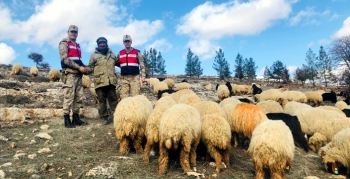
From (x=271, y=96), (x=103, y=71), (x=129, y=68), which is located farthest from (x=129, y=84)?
(x=271, y=96)

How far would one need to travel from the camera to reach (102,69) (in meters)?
8.44

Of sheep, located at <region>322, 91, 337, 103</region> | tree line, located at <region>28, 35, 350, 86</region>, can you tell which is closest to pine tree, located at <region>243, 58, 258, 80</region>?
tree line, located at <region>28, 35, 350, 86</region>

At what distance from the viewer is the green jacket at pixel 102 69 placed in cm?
841

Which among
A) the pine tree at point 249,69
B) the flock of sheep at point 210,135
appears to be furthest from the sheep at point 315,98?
the pine tree at point 249,69

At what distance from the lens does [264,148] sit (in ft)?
16.2

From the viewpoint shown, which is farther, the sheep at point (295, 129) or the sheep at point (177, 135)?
the sheep at point (295, 129)

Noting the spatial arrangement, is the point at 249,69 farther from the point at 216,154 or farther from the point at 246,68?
the point at 216,154

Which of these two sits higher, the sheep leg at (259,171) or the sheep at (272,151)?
the sheep at (272,151)

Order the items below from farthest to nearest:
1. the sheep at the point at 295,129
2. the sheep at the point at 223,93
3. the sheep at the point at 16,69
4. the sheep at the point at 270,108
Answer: the sheep at the point at 16,69
the sheep at the point at 223,93
the sheep at the point at 270,108
the sheep at the point at 295,129

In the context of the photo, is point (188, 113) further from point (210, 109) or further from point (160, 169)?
point (210, 109)

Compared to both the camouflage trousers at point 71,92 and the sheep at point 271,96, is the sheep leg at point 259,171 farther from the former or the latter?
the sheep at point 271,96

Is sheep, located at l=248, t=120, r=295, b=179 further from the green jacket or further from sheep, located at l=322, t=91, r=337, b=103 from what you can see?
sheep, located at l=322, t=91, r=337, b=103

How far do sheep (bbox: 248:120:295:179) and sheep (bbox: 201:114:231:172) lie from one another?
0.63 meters

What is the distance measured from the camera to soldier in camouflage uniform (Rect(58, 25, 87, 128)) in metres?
8.21
